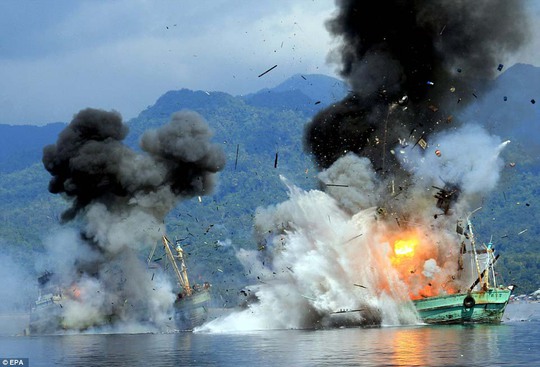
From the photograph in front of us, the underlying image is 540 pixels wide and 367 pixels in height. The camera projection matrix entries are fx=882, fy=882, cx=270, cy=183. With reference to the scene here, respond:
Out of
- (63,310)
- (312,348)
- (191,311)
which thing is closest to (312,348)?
(312,348)

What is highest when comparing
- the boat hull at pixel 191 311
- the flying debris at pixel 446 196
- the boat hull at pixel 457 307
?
the flying debris at pixel 446 196

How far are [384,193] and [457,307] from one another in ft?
53.7

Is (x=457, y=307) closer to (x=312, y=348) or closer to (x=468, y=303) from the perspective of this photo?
(x=468, y=303)

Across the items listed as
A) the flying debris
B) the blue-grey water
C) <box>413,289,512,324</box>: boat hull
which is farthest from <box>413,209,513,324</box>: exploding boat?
the flying debris

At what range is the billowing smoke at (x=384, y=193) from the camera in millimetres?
97750

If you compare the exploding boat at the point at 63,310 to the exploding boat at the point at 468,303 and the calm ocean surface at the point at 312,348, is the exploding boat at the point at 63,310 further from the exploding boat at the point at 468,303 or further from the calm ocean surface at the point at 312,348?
the exploding boat at the point at 468,303

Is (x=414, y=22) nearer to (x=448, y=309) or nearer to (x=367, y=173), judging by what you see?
(x=367, y=173)

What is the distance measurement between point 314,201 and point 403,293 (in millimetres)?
14488

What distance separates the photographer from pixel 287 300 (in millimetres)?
102875

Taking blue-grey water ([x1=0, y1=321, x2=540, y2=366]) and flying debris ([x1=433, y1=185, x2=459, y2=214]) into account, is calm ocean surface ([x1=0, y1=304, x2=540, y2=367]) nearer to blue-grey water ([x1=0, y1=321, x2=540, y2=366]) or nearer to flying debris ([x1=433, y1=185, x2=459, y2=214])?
blue-grey water ([x1=0, y1=321, x2=540, y2=366])

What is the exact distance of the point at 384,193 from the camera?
4124 inches

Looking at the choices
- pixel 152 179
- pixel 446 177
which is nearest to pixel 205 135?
pixel 152 179

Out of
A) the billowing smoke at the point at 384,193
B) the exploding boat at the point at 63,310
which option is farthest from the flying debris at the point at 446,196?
the exploding boat at the point at 63,310

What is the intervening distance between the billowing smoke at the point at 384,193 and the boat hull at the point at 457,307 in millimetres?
1791
